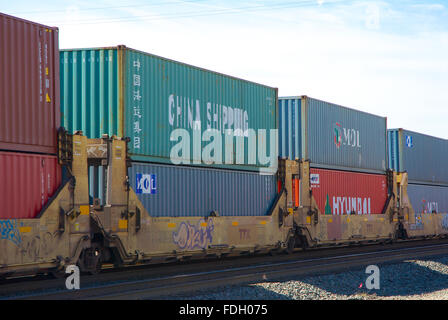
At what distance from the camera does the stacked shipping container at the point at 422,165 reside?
31406mm

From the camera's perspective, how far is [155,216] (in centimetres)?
1730

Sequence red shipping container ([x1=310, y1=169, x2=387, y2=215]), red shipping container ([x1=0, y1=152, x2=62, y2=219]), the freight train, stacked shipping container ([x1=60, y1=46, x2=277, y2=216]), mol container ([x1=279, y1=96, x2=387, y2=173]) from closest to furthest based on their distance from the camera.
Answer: red shipping container ([x1=0, y1=152, x2=62, y2=219]), the freight train, stacked shipping container ([x1=60, y1=46, x2=277, y2=216]), mol container ([x1=279, y1=96, x2=387, y2=173]), red shipping container ([x1=310, y1=169, x2=387, y2=215])

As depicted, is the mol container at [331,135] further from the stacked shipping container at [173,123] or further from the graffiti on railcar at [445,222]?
the graffiti on railcar at [445,222]

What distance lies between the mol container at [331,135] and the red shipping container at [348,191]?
1.15ft

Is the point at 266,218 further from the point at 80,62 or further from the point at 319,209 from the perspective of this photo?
the point at 80,62

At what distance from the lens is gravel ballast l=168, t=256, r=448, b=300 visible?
43.0 feet

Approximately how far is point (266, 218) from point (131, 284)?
8355mm

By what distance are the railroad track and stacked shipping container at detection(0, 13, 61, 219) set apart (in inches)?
67.9

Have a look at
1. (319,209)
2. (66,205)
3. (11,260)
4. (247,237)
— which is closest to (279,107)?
(319,209)

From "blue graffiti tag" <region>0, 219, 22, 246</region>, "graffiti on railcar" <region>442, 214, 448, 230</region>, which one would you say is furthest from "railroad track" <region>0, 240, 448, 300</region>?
"graffiti on railcar" <region>442, 214, 448, 230</region>

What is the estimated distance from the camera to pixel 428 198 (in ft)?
112

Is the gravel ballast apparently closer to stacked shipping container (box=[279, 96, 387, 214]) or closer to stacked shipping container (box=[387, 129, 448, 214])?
stacked shipping container (box=[279, 96, 387, 214])

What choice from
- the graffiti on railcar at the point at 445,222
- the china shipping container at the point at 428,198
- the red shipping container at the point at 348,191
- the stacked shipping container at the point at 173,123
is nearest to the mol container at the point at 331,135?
the red shipping container at the point at 348,191

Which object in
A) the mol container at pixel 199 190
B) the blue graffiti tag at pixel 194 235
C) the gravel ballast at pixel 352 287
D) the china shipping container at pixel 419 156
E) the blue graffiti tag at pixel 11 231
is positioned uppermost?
the china shipping container at pixel 419 156
